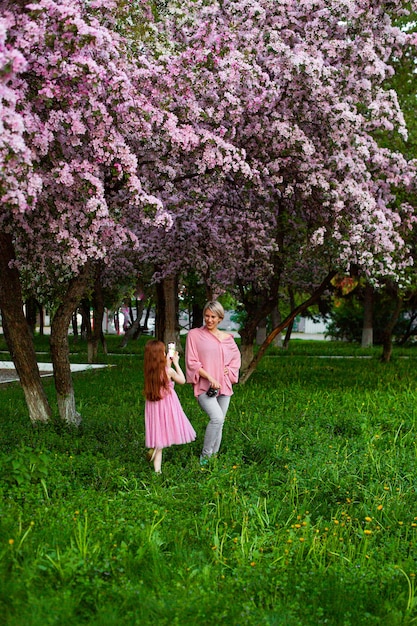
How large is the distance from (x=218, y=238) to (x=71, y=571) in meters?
13.5

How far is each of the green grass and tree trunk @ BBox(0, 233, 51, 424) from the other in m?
0.41

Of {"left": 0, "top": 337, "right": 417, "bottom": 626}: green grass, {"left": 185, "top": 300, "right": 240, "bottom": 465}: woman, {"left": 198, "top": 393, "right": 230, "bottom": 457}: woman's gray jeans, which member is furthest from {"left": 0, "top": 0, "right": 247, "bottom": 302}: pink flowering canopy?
{"left": 0, "top": 337, "right": 417, "bottom": 626}: green grass

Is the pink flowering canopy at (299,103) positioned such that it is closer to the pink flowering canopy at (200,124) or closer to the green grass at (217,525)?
the pink flowering canopy at (200,124)

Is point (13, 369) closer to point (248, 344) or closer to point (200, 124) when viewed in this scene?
point (248, 344)

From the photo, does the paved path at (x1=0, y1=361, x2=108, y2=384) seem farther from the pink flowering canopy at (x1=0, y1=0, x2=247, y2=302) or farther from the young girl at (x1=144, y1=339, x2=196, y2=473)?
the young girl at (x1=144, y1=339, x2=196, y2=473)

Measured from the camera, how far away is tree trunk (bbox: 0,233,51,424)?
1198 centimetres

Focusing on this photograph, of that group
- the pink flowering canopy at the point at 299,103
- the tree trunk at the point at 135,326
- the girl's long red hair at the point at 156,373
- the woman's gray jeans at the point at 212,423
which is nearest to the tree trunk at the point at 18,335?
the pink flowering canopy at the point at 299,103

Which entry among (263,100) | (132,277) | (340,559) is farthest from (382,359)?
(340,559)

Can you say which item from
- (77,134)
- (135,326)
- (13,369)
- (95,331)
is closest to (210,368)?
(77,134)

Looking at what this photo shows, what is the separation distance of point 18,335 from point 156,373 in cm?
340

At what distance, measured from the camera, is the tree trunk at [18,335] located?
12.0 metres

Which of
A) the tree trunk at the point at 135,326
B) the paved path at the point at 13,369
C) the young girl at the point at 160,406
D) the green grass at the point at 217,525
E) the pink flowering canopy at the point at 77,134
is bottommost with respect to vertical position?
the green grass at the point at 217,525

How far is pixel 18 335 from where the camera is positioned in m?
12.1

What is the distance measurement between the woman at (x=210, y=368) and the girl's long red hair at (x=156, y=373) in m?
0.38
